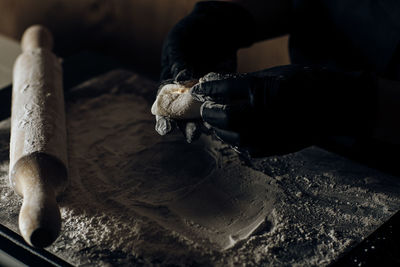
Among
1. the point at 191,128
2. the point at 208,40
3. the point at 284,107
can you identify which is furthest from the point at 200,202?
the point at 208,40

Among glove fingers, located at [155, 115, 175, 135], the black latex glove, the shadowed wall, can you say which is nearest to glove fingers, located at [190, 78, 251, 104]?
the black latex glove

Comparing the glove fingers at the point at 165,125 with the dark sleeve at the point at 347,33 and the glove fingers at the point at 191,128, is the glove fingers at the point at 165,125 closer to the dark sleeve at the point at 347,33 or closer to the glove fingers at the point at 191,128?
the glove fingers at the point at 191,128

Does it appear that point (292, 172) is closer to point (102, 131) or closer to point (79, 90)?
point (102, 131)

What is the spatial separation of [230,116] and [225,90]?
2.4 inches

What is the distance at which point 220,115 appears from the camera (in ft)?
3.12

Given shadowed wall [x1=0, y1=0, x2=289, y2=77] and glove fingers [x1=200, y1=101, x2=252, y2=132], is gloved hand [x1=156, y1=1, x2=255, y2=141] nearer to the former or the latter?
glove fingers [x1=200, y1=101, x2=252, y2=132]

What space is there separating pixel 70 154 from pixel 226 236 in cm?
50

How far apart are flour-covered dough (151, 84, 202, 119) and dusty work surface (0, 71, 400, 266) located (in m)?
0.18

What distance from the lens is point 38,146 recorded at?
A: 1.02 m

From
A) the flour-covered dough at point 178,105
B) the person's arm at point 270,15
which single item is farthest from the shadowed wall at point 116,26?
the flour-covered dough at point 178,105

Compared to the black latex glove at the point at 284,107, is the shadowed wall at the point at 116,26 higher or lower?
lower

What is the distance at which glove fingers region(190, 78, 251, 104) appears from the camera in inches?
37.8

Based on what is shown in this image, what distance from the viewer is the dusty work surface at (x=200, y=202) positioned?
0.91m

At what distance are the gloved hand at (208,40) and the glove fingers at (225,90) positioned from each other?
0.23m
